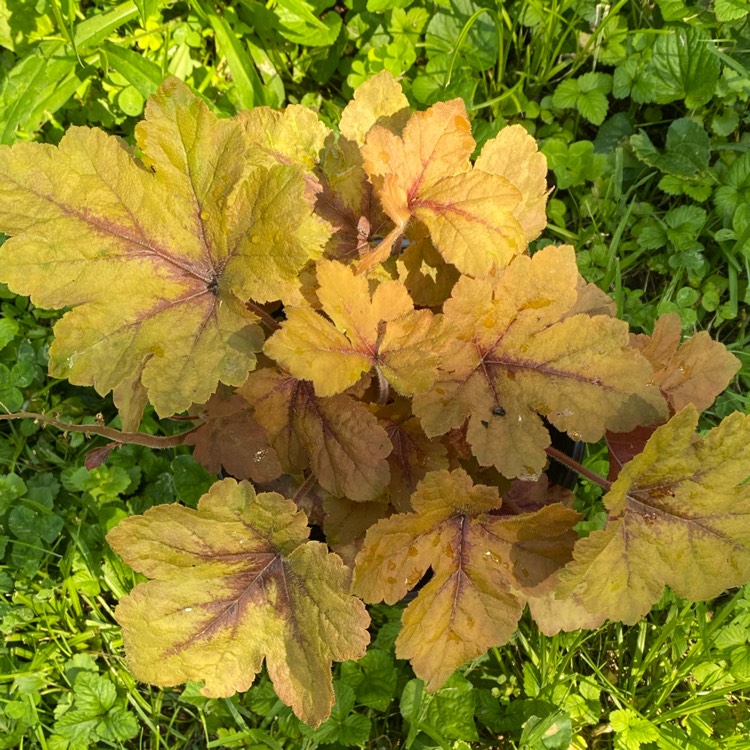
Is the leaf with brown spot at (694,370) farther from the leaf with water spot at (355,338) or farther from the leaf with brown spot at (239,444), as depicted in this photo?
the leaf with brown spot at (239,444)

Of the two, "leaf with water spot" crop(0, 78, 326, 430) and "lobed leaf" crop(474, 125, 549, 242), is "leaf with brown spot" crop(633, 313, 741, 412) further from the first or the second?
"leaf with water spot" crop(0, 78, 326, 430)

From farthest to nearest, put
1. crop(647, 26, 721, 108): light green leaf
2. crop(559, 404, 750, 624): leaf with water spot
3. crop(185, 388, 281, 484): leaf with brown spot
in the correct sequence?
crop(647, 26, 721, 108): light green leaf
crop(185, 388, 281, 484): leaf with brown spot
crop(559, 404, 750, 624): leaf with water spot

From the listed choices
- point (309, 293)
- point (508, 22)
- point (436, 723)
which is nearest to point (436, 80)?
point (508, 22)

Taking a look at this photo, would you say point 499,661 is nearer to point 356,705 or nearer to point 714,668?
point 356,705

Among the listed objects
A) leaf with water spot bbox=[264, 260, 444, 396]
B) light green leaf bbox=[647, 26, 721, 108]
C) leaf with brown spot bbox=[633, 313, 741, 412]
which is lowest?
leaf with brown spot bbox=[633, 313, 741, 412]

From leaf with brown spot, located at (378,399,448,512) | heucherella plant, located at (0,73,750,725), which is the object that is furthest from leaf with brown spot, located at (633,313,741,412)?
leaf with brown spot, located at (378,399,448,512)

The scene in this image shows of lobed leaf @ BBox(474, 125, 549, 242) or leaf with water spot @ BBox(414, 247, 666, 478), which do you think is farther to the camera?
lobed leaf @ BBox(474, 125, 549, 242)

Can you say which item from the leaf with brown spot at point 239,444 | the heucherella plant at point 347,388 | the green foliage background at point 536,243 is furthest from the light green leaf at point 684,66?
the leaf with brown spot at point 239,444

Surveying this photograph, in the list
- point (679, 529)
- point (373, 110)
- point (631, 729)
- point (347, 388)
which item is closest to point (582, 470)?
point (679, 529)
